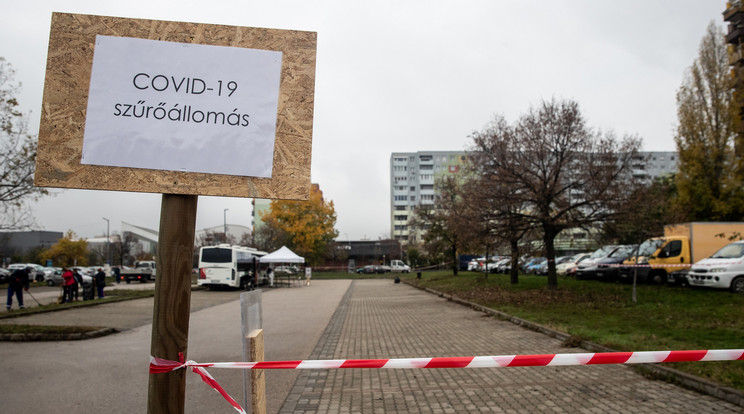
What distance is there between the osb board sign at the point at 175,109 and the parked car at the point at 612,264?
891 inches

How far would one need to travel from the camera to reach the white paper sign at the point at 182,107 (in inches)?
104

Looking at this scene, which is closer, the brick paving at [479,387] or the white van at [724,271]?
the brick paving at [479,387]

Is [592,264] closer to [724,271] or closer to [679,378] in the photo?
[724,271]

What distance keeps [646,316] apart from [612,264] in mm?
11950

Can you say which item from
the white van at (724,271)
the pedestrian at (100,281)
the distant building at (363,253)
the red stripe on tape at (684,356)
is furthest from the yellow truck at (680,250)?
the distant building at (363,253)

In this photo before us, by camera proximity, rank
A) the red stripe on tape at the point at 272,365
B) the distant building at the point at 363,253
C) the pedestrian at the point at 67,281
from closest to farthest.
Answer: the red stripe on tape at the point at 272,365 → the pedestrian at the point at 67,281 → the distant building at the point at 363,253

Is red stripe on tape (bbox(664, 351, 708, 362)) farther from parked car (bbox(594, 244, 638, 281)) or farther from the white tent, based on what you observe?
the white tent

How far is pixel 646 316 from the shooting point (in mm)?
11711

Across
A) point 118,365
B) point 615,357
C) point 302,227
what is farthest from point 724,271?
point 302,227

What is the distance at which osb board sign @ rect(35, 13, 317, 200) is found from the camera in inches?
104

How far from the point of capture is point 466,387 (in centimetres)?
609

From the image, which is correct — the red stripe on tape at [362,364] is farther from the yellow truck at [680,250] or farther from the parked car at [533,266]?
the parked car at [533,266]

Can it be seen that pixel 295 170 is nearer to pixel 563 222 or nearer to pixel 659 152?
pixel 563 222

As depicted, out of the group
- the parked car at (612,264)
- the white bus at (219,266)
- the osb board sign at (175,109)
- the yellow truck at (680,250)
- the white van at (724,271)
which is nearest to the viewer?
the osb board sign at (175,109)
